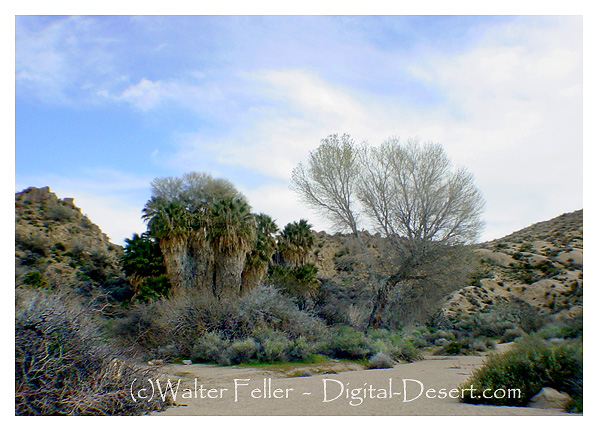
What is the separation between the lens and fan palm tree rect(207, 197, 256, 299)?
2542 centimetres

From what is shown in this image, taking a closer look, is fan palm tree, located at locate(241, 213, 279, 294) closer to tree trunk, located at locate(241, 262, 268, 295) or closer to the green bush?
tree trunk, located at locate(241, 262, 268, 295)

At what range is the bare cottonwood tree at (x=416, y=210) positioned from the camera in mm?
21828

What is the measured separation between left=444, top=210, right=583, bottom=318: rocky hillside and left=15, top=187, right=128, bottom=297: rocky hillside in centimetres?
2065

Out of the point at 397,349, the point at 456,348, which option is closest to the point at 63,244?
the point at 397,349

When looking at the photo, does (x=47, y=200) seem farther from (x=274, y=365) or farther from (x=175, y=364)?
(x=274, y=365)

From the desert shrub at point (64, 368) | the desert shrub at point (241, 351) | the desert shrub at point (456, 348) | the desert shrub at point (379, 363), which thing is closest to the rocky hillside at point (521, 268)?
the desert shrub at point (456, 348)

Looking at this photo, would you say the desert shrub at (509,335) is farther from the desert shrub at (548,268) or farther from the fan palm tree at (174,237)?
the fan palm tree at (174,237)

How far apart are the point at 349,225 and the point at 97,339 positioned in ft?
60.1

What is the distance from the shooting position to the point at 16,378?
5.50 m

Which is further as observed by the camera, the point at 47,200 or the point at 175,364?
the point at 47,200

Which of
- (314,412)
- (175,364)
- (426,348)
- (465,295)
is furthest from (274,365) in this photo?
(465,295)

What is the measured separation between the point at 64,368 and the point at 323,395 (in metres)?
4.20

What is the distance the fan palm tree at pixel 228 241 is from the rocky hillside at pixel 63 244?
20.8 feet

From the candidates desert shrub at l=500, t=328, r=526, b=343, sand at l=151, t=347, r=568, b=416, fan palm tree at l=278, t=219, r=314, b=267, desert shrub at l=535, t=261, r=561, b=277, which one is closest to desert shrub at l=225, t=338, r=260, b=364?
sand at l=151, t=347, r=568, b=416
